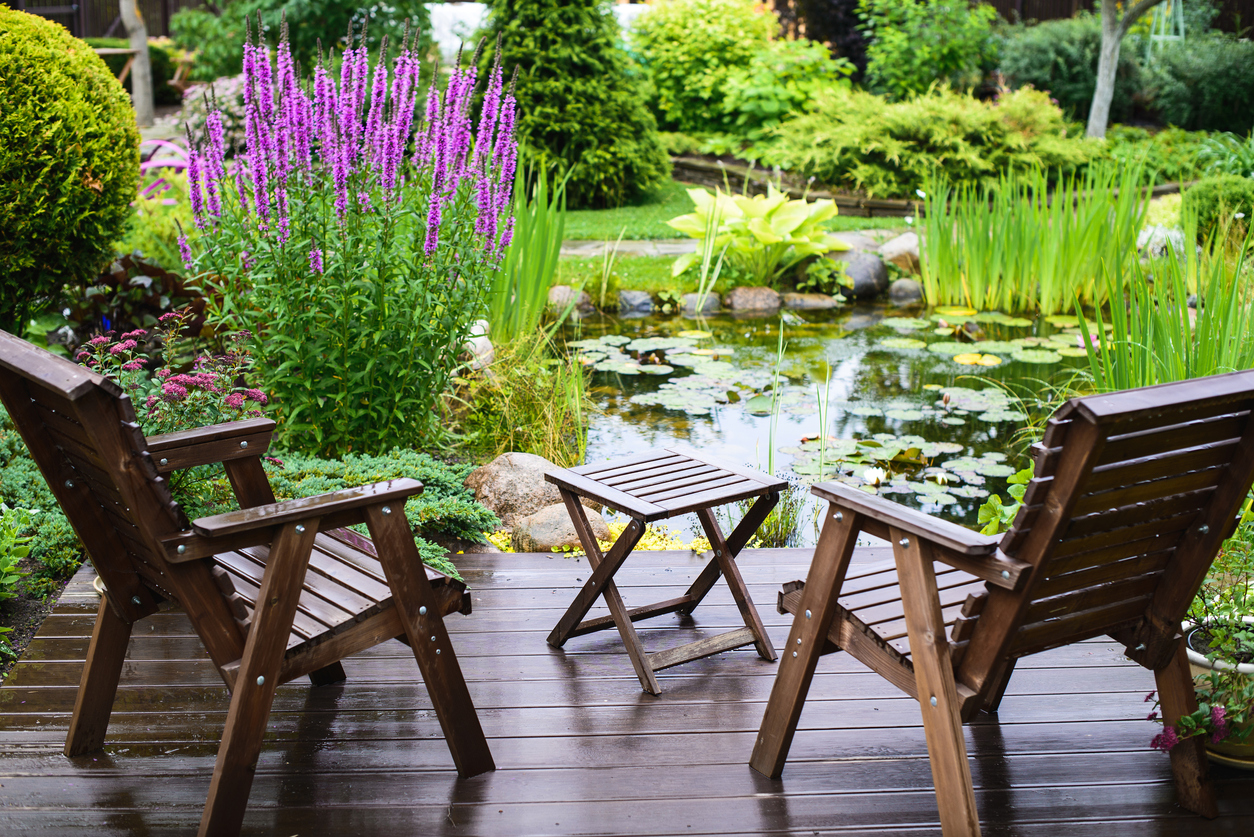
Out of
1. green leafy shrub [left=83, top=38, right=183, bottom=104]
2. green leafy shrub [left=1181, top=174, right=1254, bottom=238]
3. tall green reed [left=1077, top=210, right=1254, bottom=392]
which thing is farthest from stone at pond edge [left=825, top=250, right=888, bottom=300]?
green leafy shrub [left=83, top=38, right=183, bottom=104]

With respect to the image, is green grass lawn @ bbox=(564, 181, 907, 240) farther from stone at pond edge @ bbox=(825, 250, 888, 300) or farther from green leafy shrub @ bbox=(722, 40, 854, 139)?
green leafy shrub @ bbox=(722, 40, 854, 139)

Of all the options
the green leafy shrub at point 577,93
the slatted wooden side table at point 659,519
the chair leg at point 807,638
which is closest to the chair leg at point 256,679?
the slatted wooden side table at point 659,519

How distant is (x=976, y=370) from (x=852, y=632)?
4.40 meters

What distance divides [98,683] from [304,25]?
34.4ft

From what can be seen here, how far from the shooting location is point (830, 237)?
8.11 metres

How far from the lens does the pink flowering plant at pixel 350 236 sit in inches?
134

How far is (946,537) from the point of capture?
1.82m

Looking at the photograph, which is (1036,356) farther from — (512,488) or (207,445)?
(207,445)

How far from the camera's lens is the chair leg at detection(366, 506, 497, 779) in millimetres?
2027

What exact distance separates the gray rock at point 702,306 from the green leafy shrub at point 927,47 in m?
7.01

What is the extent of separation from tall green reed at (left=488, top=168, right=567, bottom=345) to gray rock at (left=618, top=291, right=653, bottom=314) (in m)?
1.95

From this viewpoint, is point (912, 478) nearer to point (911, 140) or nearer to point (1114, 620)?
point (1114, 620)

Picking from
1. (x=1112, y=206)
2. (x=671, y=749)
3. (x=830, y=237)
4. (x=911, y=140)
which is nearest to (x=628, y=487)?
(x=671, y=749)

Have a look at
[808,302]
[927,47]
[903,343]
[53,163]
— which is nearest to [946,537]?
[53,163]
